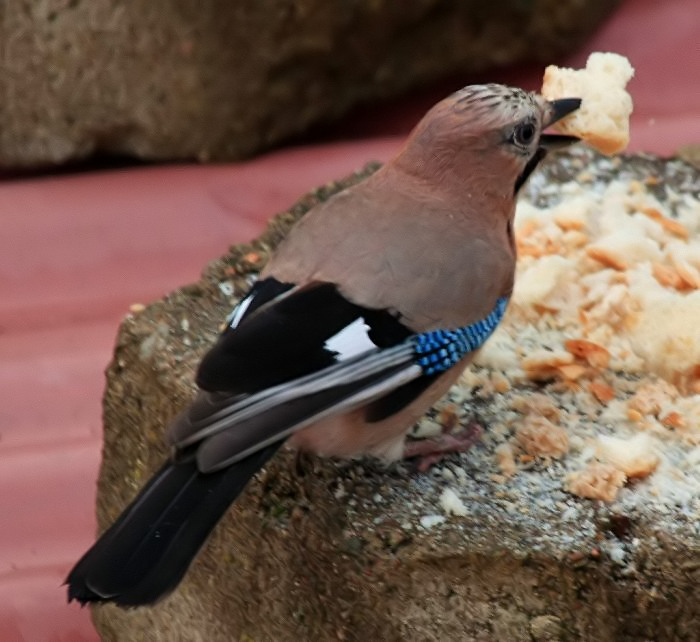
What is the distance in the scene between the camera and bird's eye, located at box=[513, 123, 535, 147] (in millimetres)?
1748

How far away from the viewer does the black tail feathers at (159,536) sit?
4.63 feet

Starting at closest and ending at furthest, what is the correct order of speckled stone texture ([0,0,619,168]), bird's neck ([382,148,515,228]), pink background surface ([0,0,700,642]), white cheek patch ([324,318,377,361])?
1. white cheek patch ([324,318,377,361])
2. bird's neck ([382,148,515,228])
3. pink background surface ([0,0,700,642])
4. speckled stone texture ([0,0,619,168])

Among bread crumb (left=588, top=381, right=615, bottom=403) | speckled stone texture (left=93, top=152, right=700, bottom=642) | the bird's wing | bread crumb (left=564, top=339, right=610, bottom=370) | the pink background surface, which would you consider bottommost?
the pink background surface

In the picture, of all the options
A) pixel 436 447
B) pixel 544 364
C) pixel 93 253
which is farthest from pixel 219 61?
pixel 436 447

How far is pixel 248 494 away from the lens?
169 cm

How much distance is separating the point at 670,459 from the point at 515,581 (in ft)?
0.96

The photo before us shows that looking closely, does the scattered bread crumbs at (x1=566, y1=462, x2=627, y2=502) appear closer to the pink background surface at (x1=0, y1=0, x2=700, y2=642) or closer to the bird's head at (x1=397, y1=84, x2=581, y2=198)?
the bird's head at (x1=397, y1=84, x2=581, y2=198)

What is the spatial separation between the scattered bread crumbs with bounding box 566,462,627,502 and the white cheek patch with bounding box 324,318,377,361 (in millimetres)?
325

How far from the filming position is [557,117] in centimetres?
184

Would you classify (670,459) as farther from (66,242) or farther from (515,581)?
(66,242)

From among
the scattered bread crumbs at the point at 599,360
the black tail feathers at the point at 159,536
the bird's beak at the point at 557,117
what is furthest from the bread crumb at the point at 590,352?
the black tail feathers at the point at 159,536

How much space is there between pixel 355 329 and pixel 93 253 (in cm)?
132

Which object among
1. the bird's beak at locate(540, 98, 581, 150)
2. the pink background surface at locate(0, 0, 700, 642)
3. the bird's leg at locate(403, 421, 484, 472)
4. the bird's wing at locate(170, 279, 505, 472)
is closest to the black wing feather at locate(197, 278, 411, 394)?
the bird's wing at locate(170, 279, 505, 472)

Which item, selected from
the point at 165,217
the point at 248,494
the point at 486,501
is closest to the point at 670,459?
the point at 486,501
